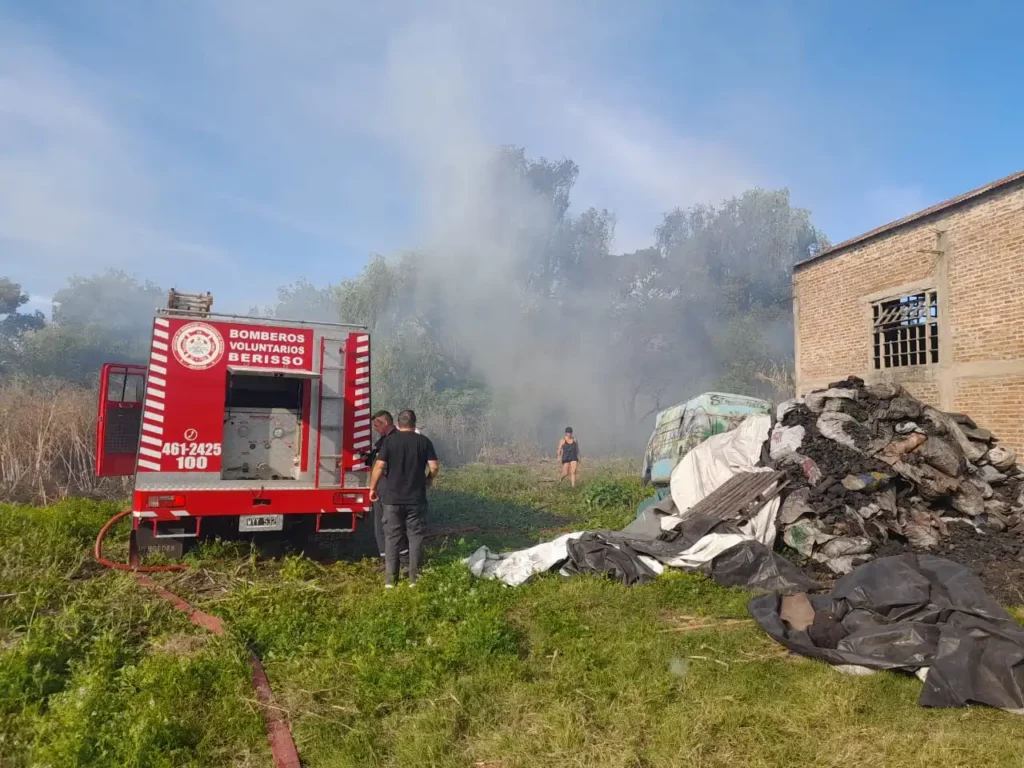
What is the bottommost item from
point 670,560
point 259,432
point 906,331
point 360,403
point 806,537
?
point 670,560

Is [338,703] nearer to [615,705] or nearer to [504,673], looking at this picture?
[504,673]

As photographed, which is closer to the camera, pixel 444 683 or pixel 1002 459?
pixel 444 683

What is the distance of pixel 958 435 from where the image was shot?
9.44 m

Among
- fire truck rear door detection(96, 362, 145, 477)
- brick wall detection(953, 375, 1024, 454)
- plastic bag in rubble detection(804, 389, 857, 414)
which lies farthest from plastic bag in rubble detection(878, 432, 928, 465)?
fire truck rear door detection(96, 362, 145, 477)

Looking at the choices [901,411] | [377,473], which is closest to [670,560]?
[377,473]

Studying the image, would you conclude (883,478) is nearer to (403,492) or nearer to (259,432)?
(403,492)

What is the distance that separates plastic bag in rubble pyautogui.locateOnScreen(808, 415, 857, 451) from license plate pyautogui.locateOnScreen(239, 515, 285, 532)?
23.9 ft

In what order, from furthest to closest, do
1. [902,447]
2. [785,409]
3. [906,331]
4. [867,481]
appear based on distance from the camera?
[906,331] → [785,409] → [902,447] → [867,481]

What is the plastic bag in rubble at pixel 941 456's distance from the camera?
8688 millimetres

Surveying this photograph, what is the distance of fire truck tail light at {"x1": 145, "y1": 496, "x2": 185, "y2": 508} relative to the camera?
258 inches

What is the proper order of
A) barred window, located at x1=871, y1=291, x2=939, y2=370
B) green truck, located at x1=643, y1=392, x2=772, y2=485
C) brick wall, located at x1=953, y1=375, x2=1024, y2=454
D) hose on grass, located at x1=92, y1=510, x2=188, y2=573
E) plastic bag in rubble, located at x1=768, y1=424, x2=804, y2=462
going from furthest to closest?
green truck, located at x1=643, y1=392, x2=772, y2=485 < barred window, located at x1=871, y1=291, x2=939, y2=370 < brick wall, located at x1=953, y1=375, x2=1024, y2=454 < plastic bag in rubble, located at x1=768, y1=424, x2=804, y2=462 < hose on grass, located at x1=92, y1=510, x2=188, y2=573

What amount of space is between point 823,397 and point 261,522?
810 centimetres

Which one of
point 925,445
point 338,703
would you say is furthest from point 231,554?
point 925,445

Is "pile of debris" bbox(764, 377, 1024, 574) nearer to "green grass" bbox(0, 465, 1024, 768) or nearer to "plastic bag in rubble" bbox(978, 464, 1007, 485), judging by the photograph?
"plastic bag in rubble" bbox(978, 464, 1007, 485)
